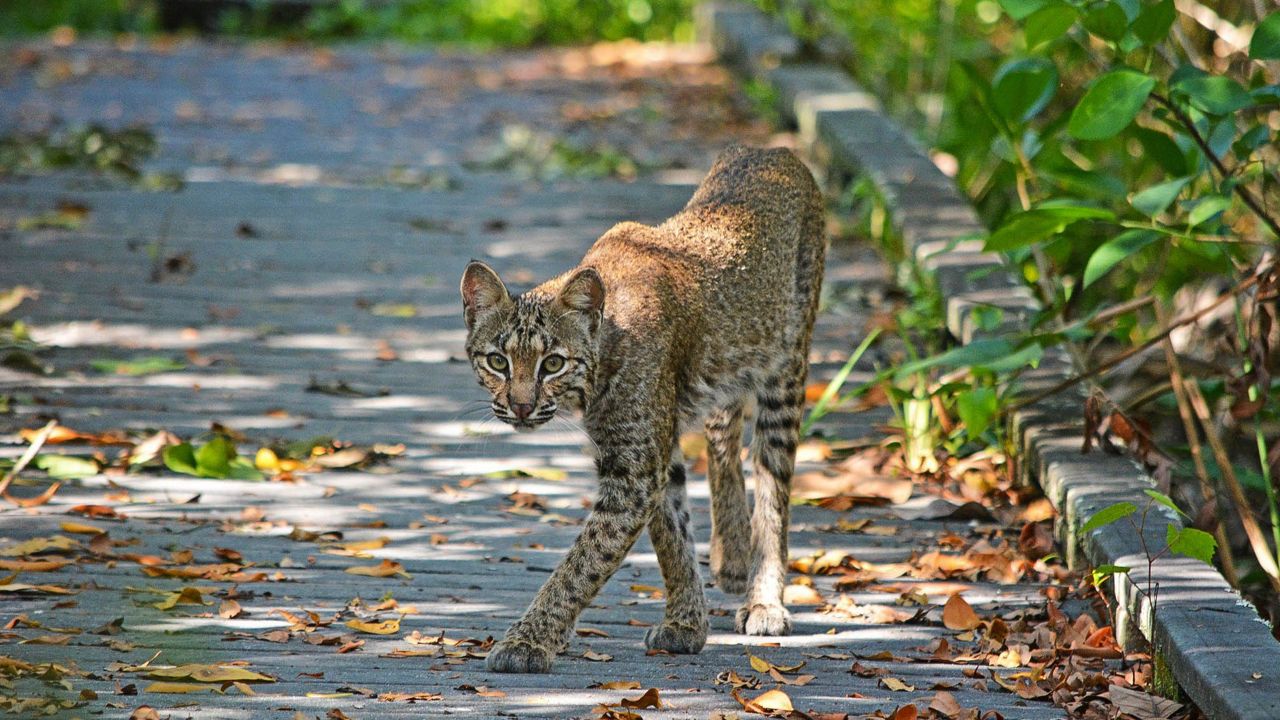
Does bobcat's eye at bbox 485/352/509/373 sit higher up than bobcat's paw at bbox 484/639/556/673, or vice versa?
bobcat's eye at bbox 485/352/509/373

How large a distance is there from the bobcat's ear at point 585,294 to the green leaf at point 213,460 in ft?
6.75

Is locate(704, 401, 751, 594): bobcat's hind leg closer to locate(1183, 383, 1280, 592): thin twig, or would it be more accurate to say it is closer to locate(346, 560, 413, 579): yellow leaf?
locate(346, 560, 413, 579): yellow leaf

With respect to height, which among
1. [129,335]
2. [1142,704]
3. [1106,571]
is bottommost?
[129,335]

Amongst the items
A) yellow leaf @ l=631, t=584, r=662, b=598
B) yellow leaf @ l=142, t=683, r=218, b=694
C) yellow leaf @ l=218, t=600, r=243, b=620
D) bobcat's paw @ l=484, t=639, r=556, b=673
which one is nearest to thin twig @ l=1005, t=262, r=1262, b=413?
yellow leaf @ l=631, t=584, r=662, b=598

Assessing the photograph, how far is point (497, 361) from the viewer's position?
198 inches

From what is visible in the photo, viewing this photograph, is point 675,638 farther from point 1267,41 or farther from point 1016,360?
point 1267,41

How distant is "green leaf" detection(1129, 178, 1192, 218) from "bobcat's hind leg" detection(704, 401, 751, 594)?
1597 millimetres

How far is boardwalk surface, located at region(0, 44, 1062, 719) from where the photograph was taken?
4824 mm

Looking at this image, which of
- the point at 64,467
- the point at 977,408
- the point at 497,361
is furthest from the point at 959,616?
the point at 64,467

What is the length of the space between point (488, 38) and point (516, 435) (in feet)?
43.5

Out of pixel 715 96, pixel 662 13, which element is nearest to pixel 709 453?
pixel 715 96

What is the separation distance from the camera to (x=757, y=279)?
19.4 ft

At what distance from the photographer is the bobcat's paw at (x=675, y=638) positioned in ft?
16.8

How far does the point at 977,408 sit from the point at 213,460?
300 cm
